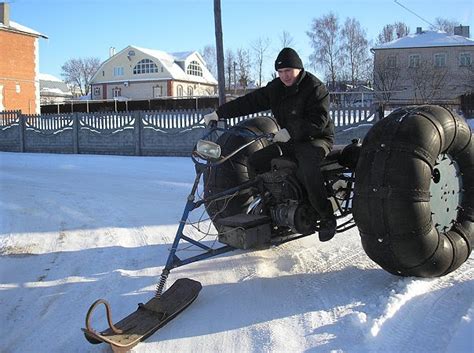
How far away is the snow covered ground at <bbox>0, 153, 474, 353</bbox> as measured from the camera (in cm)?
353

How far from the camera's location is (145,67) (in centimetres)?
7400

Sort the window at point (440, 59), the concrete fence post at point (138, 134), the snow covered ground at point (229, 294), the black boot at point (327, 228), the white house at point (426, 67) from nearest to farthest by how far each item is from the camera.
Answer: the snow covered ground at point (229, 294) → the black boot at point (327, 228) → the concrete fence post at point (138, 134) → the white house at point (426, 67) → the window at point (440, 59)

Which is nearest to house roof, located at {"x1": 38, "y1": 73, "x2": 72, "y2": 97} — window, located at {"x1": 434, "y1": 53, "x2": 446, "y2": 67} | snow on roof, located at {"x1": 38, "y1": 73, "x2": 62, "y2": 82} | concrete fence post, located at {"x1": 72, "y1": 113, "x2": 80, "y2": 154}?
snow on roof, located at {"x1": 38, "y1": 73, "x2": 62, "y2": 82}

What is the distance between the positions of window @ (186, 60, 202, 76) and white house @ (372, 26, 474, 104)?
30780 mm

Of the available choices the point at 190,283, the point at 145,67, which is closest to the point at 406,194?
the point at 190,283

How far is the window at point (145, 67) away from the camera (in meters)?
Answer: 73.1

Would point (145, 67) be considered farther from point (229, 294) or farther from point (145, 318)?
point (145, 318)

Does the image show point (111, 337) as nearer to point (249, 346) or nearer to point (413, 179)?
point (249, 346)

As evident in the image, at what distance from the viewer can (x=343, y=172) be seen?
16.5 ft

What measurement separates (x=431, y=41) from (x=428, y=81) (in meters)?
8.81

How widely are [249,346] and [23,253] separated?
352 centimetres

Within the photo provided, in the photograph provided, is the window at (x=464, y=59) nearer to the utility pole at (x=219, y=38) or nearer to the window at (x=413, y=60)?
the window at (x=413, y=60)

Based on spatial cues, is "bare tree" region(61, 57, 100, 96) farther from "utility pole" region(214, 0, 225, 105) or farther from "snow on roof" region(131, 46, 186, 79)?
"utility pole" region(214, 0, 225, 105)

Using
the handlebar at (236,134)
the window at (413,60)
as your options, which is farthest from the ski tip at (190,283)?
the window at (413,60)
